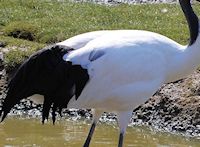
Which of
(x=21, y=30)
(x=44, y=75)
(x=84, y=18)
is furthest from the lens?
(x=84, y=18)

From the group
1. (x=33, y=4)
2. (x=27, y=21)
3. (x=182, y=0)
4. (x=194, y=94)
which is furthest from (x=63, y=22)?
(x=182, y=0)

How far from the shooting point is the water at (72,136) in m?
9.09

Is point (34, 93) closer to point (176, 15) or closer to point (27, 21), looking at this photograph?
point (27, 21)

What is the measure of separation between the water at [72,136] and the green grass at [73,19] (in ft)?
4.18

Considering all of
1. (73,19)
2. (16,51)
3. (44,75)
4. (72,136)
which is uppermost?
(73,19)

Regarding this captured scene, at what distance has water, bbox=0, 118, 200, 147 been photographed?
29.8ft

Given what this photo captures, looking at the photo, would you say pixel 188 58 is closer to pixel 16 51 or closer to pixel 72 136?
pixel 72 136

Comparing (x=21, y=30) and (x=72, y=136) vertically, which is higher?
(x=21, y=30)

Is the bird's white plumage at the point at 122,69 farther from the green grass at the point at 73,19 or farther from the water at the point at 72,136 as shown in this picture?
the green grass at the point at 73,19

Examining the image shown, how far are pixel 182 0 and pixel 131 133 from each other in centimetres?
227

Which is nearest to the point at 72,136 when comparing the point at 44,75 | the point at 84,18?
the point at 44,75

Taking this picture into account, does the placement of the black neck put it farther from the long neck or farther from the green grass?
the green grass

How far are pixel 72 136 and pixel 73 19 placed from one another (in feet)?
14.5

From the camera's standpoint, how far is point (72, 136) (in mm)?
9391
